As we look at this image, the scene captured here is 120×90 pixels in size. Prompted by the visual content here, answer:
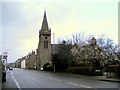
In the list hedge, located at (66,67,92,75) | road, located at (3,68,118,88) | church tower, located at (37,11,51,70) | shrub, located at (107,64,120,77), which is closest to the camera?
road, located at (3,68,118,88)

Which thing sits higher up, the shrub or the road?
the shrub

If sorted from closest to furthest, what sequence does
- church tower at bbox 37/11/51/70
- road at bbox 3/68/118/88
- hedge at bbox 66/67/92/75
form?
road at bbox 3/68/118/88
hedge at bbox 66/67/92/75
church tower at bbox 37/11/51/70

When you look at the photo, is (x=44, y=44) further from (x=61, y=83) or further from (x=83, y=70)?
(x=61, y=83)

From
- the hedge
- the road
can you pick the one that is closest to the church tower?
the hedge

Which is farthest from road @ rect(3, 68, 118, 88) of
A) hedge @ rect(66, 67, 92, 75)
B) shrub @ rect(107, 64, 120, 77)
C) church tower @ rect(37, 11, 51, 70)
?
church tower @ rect(37, 11, 51, 70)

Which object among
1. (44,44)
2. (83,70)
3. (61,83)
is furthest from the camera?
(44,44)

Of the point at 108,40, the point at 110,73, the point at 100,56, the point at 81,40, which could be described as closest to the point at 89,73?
the point at 100,56

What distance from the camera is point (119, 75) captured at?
40406 mm

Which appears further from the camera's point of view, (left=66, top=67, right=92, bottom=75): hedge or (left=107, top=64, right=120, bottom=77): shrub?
(left=66, top=67, right=92, bottom=75): hedge

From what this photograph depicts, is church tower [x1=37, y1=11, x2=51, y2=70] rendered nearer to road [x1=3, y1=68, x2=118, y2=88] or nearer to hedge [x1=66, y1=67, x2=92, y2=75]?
hedge [x1=66, y1=67, x2=92, y2=75]

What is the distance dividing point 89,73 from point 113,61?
26.8 ft

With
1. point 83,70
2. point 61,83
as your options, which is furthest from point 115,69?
point 83,70

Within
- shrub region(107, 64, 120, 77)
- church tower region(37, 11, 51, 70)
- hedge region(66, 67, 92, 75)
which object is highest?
church tower region(37, 11, 51, 70)

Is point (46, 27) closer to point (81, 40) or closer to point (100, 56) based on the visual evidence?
point (81, 40)
